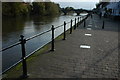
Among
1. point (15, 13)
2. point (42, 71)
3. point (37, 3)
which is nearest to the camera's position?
point (42, 71)

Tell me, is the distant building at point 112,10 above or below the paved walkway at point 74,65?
above

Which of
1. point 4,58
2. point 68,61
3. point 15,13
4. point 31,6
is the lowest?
point 4,58

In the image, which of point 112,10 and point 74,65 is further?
point 112,10

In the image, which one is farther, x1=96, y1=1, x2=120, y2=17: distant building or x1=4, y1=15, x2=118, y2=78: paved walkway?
x1=96, y1=1, x2=120, y2=17: distant building

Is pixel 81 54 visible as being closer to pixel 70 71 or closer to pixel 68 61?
pixel 68 61

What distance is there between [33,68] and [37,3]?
6116 centimetres

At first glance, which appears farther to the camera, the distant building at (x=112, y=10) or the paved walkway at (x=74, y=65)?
the distant building at (x=112, y=10)

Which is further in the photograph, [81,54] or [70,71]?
[81,54]

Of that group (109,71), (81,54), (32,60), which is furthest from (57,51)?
(109,71)

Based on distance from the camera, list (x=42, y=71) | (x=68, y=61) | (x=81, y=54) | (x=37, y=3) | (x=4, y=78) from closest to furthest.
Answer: (x=4, y=78)
(x=42, y=71)
(x=68, y=61)
(x=81, y=54)
(x=37, y=3)

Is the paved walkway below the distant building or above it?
below

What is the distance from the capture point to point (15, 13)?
4822cm

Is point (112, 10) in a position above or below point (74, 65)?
above

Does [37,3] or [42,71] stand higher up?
[37,3]
